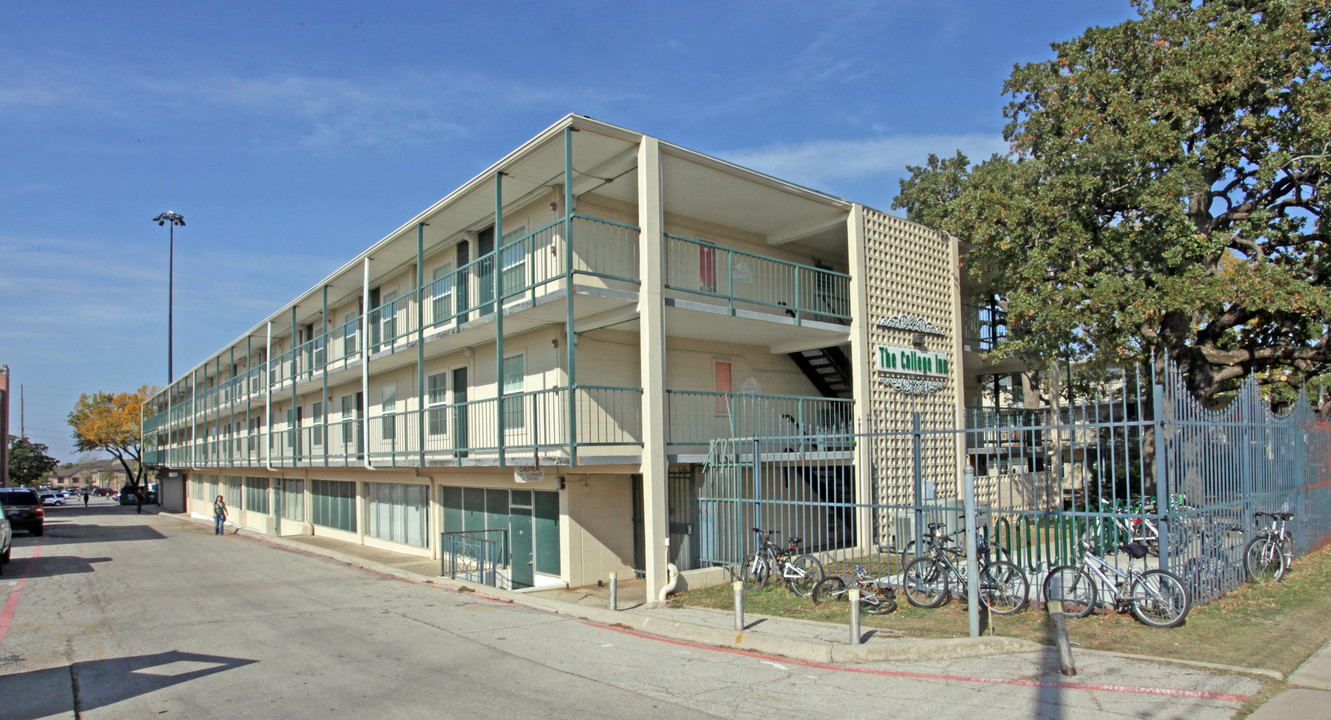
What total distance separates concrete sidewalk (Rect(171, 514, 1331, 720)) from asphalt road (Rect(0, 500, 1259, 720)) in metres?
0.25

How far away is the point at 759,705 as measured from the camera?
281 inches

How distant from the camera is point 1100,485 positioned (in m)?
8.30

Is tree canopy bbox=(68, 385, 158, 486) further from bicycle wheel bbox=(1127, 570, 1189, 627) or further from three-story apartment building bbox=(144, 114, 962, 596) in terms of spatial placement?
Result: bicycle wheel bbox=(1127, 570, 1189, 627)

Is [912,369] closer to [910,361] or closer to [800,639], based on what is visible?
[910,361]

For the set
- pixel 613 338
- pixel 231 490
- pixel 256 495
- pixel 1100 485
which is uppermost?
pixel 613 338

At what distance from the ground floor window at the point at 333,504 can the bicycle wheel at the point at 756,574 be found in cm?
1765

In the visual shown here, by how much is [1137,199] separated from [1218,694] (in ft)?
40.2

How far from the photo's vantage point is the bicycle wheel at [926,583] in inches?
411

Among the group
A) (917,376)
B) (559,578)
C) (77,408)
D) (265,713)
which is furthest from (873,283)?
(77,408)

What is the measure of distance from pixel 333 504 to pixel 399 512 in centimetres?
613

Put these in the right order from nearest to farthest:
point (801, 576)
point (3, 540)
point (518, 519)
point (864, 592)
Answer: point (864, 592), point (801, 576), point (518, 519), point (3, 540)

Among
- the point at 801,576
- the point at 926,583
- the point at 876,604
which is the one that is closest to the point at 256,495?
the point at 801,576

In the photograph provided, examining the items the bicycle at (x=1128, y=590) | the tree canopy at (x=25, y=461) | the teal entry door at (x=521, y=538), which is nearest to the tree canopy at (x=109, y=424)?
the tree canopy at (x=25, y=461)

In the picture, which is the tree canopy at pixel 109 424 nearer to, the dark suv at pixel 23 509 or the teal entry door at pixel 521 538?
the dark suv at pixel 23 509
